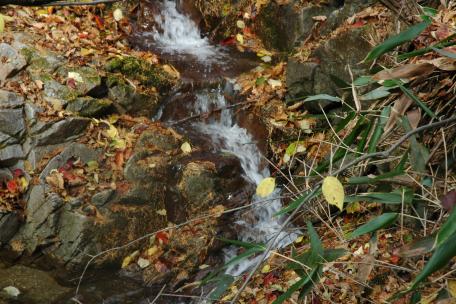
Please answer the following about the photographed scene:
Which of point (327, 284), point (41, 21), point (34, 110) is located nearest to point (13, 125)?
point (34, 110)

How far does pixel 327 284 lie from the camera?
126 inches

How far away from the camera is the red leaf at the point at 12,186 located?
4.70 metres

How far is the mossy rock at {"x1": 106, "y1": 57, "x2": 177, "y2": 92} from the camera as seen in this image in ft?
19.0

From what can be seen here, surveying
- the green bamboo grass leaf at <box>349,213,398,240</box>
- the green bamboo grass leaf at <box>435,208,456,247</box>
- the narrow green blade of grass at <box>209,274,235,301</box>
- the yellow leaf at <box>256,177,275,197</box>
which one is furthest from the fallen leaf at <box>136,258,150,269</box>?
the green bamboo grass leaf at <box>435,208,456,247</box>

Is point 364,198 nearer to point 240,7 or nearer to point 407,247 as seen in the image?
point 407,247

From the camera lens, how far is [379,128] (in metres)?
2.20

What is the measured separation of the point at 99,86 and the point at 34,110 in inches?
32.2

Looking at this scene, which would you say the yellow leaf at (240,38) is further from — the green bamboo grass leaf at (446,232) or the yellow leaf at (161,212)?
the green bamboo grass leaf at (446,232)

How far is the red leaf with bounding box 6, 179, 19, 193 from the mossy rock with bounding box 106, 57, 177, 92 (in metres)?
1.78

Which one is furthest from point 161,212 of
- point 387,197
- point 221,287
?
point 387,197

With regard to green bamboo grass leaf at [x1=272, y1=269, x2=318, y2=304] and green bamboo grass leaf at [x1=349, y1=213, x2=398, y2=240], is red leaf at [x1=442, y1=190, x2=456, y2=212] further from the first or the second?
green bamboo grass leaf at [x1=272, y1=269, x2=318, y2=304]

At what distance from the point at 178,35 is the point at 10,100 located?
3.22 m

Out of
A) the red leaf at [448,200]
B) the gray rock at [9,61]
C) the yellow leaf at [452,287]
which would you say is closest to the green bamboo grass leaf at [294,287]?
the yellow leaf at [452,287]

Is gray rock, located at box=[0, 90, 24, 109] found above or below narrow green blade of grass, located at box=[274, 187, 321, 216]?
below
